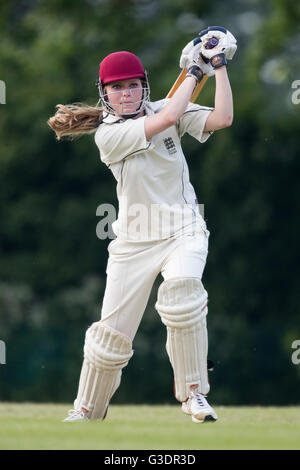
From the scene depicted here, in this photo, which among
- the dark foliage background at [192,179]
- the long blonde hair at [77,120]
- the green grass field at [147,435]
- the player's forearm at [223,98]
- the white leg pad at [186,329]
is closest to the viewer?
the green grass field at [147,435]

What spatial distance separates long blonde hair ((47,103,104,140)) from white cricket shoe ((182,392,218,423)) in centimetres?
A: 127

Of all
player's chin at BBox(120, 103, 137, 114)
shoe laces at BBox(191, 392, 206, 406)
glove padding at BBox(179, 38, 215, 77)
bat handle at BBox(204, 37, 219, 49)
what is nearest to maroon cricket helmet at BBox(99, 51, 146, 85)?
player's chin at BBox(120, 103, 137, 114)

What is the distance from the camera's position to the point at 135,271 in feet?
14.6

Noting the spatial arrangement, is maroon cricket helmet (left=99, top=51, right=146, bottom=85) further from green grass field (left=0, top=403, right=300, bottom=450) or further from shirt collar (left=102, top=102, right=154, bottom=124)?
green grass field (left=0, top=403, right=300, bottom=450)

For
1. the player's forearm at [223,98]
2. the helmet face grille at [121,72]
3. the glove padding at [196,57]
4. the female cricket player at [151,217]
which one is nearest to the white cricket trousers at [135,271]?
the female cricket player at [151,217]

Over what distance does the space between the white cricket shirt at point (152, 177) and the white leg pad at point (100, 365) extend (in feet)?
1.43

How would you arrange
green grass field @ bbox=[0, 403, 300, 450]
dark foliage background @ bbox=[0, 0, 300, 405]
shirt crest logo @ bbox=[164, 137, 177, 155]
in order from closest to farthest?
green grass field @ bbox=[0, 403, 300, 450] < shirt crest logo @ bbox=[164, 137, 177, 155] < dark foliage background @ bbox=[0, 0, 300, 405]

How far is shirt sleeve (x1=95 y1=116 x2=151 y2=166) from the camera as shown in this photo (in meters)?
4.40

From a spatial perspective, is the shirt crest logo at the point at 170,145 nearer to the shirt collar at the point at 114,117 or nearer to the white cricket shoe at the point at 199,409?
the shirt collar at the point at 114,117

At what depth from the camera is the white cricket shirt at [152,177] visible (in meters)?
4.45

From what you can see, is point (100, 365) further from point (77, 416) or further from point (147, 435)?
point (147, 435)

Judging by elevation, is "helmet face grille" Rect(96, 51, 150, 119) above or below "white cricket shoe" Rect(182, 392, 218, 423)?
above

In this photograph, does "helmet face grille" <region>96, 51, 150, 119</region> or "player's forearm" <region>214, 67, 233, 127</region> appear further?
"helmet face grille" <region>96, 51, 150, 119</region>

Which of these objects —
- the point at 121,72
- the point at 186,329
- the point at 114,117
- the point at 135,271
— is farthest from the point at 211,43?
the point at 186,329
